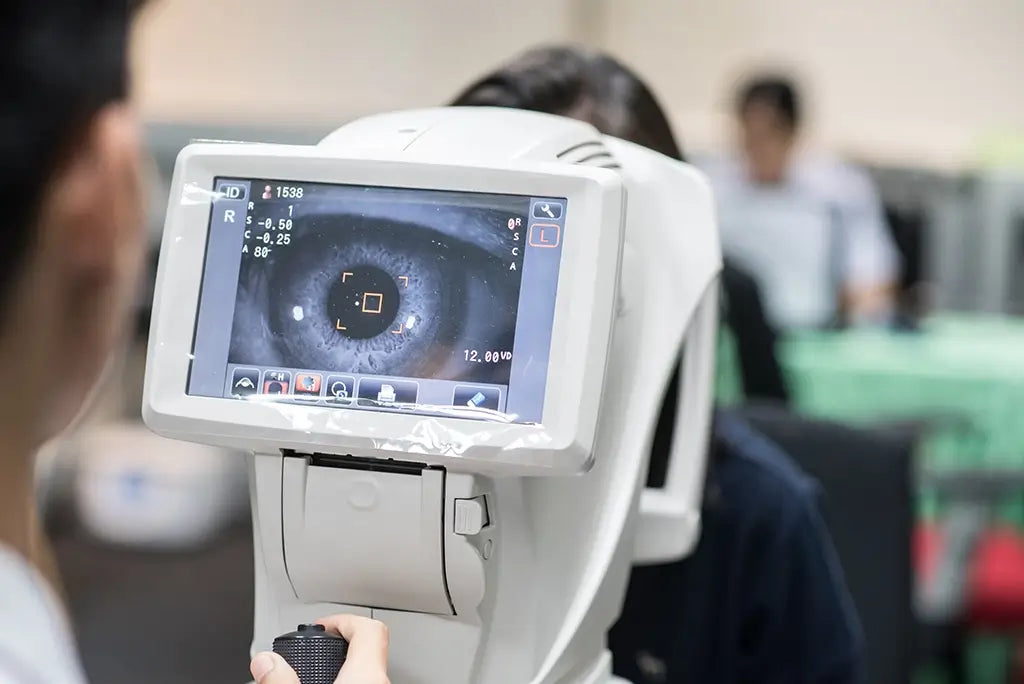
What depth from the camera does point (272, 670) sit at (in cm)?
56

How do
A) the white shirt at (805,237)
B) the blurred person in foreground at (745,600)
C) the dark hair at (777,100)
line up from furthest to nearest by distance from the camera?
the dark hair at (777,100) < the white shirt at (805,237) < the blurred person in foreground at (745,600)

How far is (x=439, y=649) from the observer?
0.64 meters

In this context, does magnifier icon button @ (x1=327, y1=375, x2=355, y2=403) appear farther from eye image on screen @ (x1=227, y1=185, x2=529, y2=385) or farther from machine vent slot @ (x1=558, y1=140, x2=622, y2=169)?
machine vent slot @ (x1=558, y1=140, x2=622, y2=169)

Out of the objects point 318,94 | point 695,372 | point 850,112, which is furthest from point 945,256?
point 695,372

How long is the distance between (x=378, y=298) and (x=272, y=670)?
0.17m

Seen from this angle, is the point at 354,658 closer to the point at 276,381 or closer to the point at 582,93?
the point at 276,381

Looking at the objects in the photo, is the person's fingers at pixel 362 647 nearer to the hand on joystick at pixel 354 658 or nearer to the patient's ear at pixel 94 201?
the hand on joystick at pixel 354 658

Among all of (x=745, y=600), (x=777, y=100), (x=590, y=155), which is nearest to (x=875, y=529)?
(x=745, y=600)

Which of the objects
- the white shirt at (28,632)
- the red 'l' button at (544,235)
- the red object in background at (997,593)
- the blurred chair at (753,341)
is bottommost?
the red object in background at (997,593)

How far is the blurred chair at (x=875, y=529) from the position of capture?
4.27 ft

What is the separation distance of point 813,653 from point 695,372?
0.35 m

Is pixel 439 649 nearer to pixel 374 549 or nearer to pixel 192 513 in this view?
pixel 374 549

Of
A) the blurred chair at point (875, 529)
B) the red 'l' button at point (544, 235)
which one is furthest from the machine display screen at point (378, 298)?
the blurred chair at point (875, 529)

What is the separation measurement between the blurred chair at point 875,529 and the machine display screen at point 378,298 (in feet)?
2.63
